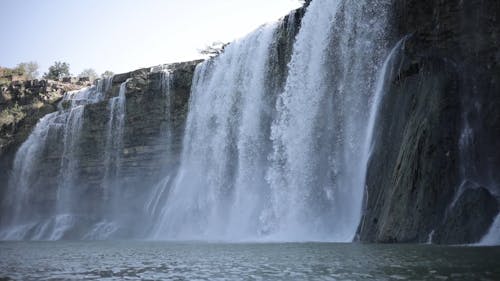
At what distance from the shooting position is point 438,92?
17062mm

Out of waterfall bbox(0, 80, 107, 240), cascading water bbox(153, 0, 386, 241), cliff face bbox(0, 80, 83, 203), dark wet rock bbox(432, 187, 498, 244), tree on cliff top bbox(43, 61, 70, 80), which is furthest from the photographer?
tree on cliff top bbox(43, 61, 70, 80)

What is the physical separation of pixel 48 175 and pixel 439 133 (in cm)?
3017

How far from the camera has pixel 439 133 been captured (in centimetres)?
1616

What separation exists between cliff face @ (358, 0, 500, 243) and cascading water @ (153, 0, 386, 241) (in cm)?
181

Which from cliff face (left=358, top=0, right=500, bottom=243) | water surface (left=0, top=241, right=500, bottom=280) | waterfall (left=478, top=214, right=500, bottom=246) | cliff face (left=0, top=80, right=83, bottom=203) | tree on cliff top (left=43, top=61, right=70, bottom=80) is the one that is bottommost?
water surface (left=0, top=241, right=500, bottom=280)

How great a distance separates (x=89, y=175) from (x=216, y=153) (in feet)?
38.6

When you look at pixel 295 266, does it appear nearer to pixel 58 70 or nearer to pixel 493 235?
pixel 493 235

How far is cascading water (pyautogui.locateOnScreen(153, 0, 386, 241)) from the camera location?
2084 cm

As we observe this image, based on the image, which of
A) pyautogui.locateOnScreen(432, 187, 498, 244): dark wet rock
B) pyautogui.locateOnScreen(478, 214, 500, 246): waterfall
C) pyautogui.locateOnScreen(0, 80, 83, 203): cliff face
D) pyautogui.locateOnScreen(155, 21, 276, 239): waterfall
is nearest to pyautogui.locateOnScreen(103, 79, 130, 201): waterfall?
pyautogui.locateOnScreen(155, 21, 276, 239): waterfall

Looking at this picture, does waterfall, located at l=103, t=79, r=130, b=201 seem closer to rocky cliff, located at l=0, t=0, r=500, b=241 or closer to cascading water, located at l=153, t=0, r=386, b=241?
cascading water, located at l=153, t=0, r=386, b=241

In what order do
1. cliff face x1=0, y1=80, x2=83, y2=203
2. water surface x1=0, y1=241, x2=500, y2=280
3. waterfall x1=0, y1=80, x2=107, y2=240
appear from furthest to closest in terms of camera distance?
cliff face x1=0, y1=80, x2=83, y2=203 < waterfall x1=0, y1=80, x2=107, y2=240 < water surface x1=0, y1=241, x2=500, y2=280

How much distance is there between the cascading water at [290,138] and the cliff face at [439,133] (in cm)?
181

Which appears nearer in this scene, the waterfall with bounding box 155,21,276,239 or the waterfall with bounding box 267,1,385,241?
the waterfall with bounding box 267,1,385,241

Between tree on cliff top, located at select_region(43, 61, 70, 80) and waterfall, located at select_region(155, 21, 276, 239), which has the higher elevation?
tree on cliff top, located at select_region(43, 61, 70, 80)
